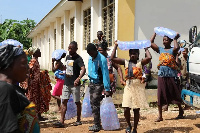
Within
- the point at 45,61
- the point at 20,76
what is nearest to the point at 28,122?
the point at 20,76

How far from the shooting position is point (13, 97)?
192 cm

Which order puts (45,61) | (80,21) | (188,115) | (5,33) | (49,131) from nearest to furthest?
(49,131)
(188,115)
(80,21)
(45,61)
(5,33)

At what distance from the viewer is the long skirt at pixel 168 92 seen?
6.43 m

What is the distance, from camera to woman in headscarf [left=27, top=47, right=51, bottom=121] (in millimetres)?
6512

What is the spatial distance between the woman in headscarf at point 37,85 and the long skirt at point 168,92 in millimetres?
2506

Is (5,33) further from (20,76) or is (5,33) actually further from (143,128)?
(20,76)

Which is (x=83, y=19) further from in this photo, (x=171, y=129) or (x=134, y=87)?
(x=134, y=87)

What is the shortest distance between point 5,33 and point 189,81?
31.7 metres

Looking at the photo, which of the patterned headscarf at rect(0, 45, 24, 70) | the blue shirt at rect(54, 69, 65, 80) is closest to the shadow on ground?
the blue shirt at rect(54, 69, 65, 80)

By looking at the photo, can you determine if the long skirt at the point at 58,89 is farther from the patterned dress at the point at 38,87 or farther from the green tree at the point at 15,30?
the green tree at the point at 15,30

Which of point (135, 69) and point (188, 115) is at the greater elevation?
point (135, 69)

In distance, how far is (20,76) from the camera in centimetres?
214

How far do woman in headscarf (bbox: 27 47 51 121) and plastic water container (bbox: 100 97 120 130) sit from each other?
5.22 feet

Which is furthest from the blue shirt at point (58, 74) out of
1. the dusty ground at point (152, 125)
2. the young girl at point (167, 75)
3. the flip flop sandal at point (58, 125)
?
the young girl at point (167, 75)
